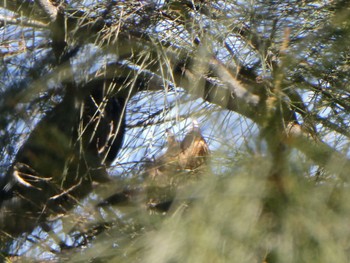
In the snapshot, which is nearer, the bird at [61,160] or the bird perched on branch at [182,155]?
the bird perched on branch at [182,155]

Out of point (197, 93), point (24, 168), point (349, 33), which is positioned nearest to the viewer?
point (349, 33)

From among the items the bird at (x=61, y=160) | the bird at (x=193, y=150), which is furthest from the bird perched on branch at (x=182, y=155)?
the bird at (x=61, y=160)

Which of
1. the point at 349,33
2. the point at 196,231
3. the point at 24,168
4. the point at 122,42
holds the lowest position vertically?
the point at 24,168

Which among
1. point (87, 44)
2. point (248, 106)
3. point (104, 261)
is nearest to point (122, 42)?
point (87, 44)

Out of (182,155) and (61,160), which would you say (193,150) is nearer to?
(182,155)

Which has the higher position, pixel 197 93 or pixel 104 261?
pixel 197 93

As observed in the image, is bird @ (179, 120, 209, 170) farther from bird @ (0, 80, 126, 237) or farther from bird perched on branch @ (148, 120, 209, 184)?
bird @ (0, 80, 126, 237)

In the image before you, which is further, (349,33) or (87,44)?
(87,44)

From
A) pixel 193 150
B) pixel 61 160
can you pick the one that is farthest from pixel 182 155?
pixel 61 160

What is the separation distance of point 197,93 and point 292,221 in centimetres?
38

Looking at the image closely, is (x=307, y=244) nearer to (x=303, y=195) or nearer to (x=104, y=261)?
(x=303, y=195)

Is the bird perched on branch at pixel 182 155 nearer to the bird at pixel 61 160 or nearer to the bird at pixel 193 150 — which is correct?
the bird at pixel 193 150

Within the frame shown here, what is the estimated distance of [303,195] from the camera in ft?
3.06

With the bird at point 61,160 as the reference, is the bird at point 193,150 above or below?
above
